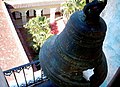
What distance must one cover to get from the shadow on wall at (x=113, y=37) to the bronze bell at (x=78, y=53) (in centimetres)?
158

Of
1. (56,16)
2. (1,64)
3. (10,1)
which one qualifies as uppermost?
(10,1)

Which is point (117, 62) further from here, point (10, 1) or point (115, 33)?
point (10, 1)

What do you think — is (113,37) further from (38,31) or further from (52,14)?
(52,14)

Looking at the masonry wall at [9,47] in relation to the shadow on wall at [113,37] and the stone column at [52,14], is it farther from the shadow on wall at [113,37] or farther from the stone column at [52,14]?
the shadow on wall at [113,37]

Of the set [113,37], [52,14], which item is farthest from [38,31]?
[113,37]

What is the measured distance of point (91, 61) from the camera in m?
1.65

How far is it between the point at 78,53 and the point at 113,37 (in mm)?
1780

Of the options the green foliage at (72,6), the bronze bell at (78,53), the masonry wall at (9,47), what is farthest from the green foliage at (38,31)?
the bronze bell at (78,53)

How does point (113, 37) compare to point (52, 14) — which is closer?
point (113, 37)

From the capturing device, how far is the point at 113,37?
3336mm

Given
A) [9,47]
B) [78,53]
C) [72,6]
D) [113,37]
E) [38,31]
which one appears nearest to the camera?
[78,53]

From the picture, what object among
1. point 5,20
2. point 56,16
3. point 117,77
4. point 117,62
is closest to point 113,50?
point 117,62

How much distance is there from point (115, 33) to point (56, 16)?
1103cm

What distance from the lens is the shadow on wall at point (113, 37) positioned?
327cm
